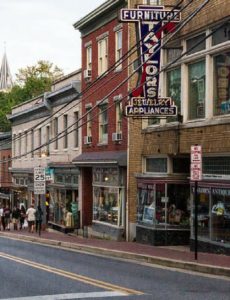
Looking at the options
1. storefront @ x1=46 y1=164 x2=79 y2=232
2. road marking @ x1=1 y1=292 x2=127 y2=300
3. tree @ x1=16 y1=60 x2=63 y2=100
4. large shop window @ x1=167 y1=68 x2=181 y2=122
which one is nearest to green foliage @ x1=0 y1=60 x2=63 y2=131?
tree @ x1=16 y1=60 x2=63 y2=100

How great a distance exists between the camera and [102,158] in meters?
32.1

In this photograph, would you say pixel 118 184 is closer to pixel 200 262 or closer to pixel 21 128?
pixel 200 262

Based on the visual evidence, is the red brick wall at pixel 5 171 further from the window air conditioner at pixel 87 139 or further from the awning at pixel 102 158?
the awning at pixel 102 158

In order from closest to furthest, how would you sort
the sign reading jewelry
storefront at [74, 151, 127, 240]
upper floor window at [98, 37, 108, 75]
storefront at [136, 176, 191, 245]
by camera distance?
the sign reading jewelry
storefront at [136, 176, 191, 245]
storefront at [74, 151, 127, 240]
upper floor window at [98, 37, 108, 75]

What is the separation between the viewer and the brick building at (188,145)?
70.2 feet

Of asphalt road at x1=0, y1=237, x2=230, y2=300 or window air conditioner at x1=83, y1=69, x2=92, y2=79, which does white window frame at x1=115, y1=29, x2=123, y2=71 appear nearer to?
window air conditioner at x1=83, y1=69, x2=92, y2=79

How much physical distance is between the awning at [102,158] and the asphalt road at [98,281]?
9584mm

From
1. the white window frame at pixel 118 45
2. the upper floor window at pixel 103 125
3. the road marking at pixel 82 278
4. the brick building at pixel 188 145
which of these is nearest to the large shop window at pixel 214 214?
the brick building at pixel 188 145

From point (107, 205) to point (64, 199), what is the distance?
8.44 meters

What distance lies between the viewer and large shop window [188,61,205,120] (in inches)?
898

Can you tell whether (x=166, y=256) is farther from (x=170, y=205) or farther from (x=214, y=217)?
(x=170, y=205)

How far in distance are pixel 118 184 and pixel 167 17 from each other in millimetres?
9414

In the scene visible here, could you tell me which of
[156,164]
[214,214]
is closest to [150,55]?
[156,164]

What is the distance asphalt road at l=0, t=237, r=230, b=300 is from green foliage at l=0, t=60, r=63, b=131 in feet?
190
